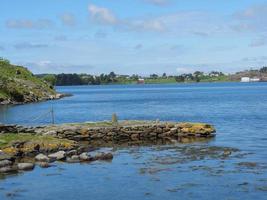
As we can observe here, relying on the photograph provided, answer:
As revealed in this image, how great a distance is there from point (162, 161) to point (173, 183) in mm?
7605

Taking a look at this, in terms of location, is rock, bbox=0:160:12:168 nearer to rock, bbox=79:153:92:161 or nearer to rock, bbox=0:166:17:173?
rock, bbox=0:166:17:173

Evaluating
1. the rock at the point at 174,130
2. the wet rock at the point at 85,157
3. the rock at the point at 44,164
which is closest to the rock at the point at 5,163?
the rock at the point at 44,164

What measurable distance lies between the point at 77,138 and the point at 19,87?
96.3 m

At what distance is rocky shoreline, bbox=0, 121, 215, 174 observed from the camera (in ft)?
123

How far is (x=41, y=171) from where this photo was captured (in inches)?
1321

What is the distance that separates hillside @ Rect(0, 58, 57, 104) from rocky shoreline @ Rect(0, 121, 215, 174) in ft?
266

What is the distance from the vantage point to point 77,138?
50.1 meters

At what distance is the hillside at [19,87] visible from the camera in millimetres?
134000

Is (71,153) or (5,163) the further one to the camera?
(71,153)

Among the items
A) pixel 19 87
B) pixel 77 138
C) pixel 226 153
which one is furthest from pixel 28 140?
pixel 19 87

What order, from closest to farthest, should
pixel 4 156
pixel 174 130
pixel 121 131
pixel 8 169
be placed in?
pixel 8 169
pixel 4 156
pixel 121 131
pixel 174 130

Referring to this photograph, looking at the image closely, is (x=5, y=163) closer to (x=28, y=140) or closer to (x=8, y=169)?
(x=8, y=169)

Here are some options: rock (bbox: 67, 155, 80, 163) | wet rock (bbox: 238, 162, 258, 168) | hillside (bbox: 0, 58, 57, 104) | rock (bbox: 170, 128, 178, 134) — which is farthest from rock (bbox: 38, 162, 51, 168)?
hillside (bbox: 0, 58, 57, 104)

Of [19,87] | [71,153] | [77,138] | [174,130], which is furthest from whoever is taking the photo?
[19,87]
